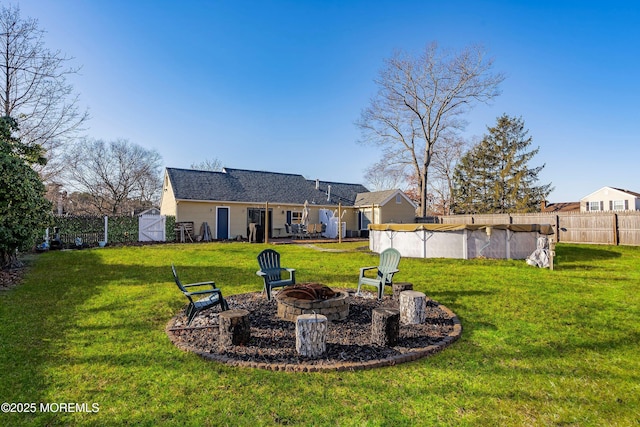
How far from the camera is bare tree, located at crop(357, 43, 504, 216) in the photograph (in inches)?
932

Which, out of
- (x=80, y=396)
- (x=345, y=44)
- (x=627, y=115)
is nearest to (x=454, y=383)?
(x=80, y=396)

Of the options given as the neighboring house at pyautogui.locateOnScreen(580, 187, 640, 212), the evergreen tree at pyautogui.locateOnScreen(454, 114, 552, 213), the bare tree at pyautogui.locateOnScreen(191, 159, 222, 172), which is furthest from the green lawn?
the bare tree at pyautogui.locateOnScreen(191, 159, 222, 172)

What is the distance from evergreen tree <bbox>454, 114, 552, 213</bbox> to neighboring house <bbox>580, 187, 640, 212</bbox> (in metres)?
3.53

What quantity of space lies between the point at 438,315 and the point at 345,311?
1584 millimetres

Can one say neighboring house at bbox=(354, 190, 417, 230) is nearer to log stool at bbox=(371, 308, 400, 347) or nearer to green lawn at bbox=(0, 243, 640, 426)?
green lawn at bbox=(0, 243, 640, 426)

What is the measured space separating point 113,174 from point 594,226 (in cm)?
4017

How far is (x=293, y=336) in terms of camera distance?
14.2ft

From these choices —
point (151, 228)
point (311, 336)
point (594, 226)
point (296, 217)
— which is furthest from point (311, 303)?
point (594, 226)

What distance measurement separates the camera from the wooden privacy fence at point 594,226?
1628 centimetres

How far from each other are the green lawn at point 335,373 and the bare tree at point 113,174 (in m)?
30.6

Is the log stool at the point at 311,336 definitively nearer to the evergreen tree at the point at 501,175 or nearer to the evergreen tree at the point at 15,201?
the evergreen tree at the point at 15,201

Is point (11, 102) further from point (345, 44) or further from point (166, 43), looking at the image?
point (345, 44)

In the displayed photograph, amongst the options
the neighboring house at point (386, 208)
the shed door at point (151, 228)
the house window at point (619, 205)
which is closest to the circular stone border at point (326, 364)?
the shed door at point (151, 228)

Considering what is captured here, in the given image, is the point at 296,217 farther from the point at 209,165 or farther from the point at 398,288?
the point at 209,165
